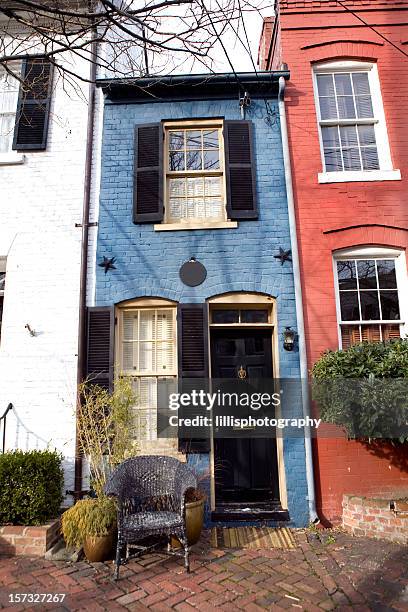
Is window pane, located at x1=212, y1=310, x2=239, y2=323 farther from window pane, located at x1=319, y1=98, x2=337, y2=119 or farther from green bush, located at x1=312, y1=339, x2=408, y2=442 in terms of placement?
window pane, located at x1=319, y1=98, x2=337, y2=119

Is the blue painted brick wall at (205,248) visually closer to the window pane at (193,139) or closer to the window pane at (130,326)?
the window pane at (130,326)

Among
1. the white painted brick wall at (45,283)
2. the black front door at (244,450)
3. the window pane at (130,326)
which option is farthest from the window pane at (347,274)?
the white painted brick wall at (45,283)

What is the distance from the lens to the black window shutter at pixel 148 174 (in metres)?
6.07

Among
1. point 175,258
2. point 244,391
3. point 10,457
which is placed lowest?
point 10,457

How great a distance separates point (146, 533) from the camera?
12.9 ft

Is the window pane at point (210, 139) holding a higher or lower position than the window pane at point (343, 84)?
lower

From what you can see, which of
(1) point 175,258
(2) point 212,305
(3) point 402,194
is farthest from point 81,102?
(3) point 402,194

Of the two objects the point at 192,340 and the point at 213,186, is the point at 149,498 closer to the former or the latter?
the point at 192,340

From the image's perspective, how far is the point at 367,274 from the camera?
19.5ft

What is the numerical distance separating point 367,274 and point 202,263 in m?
2.35

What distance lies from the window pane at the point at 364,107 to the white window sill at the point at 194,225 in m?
2.77

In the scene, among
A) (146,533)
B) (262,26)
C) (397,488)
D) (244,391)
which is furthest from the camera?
(262,26)

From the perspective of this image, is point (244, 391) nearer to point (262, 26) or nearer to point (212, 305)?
point (212, 305)

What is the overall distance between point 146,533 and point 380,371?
295 cm
